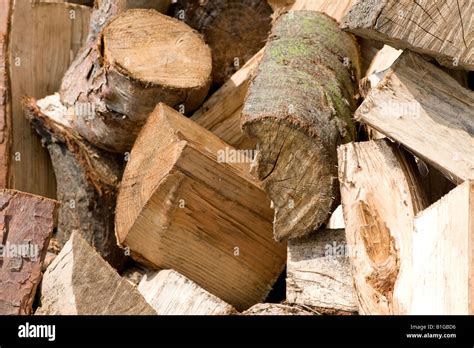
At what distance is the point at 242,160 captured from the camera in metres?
4.04

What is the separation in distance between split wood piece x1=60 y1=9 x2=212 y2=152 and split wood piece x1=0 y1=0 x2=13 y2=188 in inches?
15.9

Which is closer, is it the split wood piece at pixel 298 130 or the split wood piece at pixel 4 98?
the split wood piece at pixel 298 130

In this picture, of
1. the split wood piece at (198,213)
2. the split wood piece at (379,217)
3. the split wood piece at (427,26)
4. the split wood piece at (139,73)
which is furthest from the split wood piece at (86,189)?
the split wood piece at (427,26)

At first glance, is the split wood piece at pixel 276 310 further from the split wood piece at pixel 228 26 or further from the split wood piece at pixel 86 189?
the split wood piece at pixel 228 26

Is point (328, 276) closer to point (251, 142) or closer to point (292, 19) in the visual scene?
point (251, 142)

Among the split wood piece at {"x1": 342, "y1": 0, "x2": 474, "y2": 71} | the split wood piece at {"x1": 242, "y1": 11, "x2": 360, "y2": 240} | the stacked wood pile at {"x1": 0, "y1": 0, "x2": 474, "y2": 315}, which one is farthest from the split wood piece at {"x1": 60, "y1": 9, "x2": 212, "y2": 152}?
the split wood piece at {"x1": 342, "y1": 0, "x2": 474, "y2": 71}

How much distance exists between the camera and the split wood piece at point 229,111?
430 cm

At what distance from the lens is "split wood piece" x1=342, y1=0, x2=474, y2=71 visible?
3.38m

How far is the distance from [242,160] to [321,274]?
60 cm

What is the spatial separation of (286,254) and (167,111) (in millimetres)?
781

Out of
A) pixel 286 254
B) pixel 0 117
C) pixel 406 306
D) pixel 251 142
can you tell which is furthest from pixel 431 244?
pixel 0 117

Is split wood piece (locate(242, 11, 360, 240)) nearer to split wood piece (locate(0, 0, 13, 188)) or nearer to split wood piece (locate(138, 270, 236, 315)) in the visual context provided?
split wood piece (locate(138, 270, 236, 315))

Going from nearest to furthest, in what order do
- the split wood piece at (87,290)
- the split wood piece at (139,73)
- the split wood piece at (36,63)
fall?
the split wood piece at (87,290) → the split wood piece at (139,73) → the split wood piece at (36,63)

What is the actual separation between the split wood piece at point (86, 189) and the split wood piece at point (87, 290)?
746 mm
